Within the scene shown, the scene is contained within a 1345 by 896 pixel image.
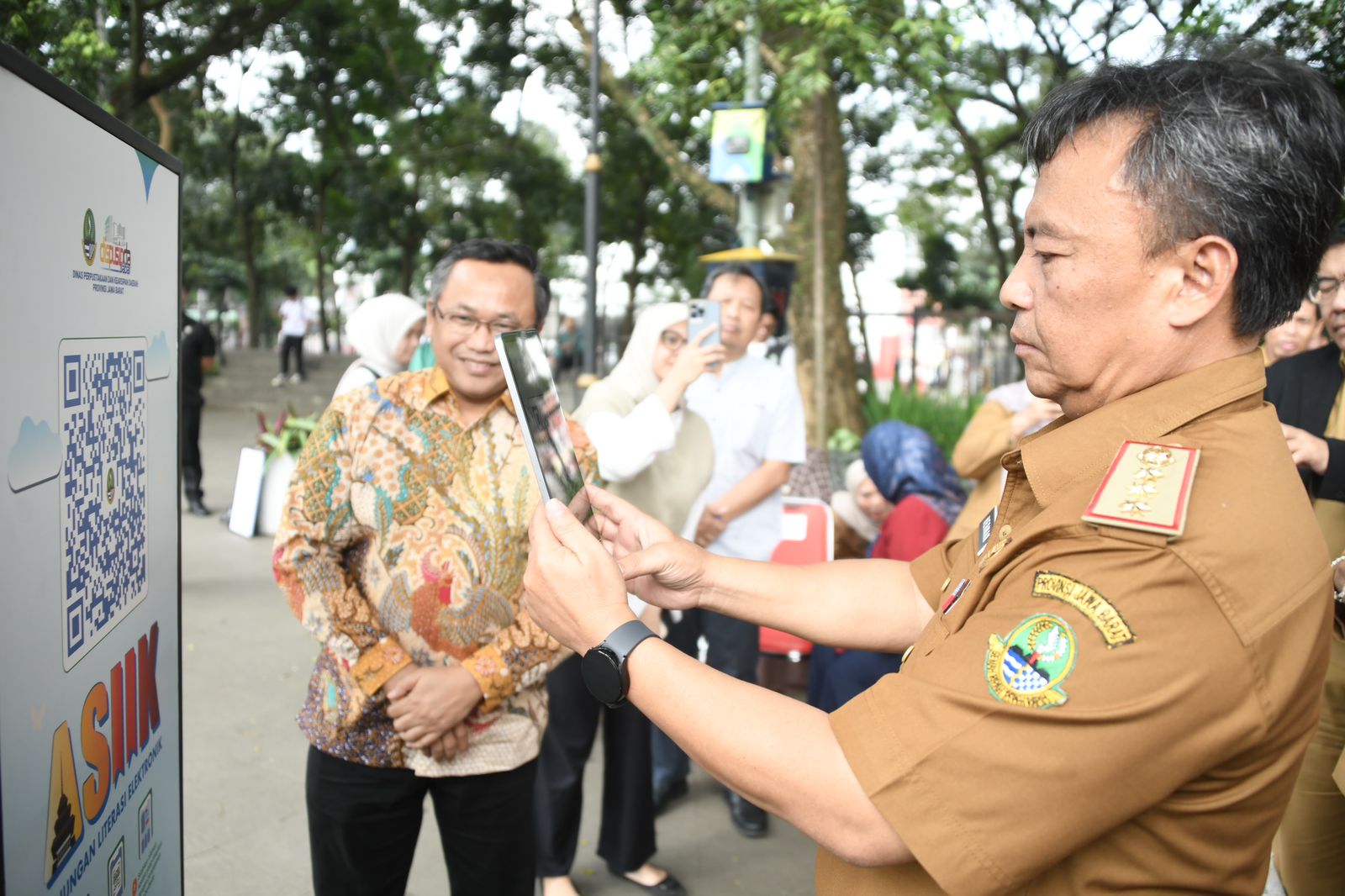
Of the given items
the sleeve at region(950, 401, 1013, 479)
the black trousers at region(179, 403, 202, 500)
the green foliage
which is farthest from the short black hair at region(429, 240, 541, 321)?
the black trousers at region(179, 403, 202, 500)

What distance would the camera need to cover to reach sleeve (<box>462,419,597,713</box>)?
220cm

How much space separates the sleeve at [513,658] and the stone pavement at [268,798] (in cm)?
146

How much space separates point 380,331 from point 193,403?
473cm

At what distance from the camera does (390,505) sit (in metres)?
2.21

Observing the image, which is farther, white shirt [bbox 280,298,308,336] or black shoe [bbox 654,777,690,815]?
white shirt [bbox 280,298,308,336]

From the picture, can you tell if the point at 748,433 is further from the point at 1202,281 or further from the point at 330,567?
the point at 1202,281

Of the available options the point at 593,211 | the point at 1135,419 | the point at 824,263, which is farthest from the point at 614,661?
the point at 824,263

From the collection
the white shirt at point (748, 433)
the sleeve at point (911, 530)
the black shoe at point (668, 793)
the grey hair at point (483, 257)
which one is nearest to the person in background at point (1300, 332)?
the sleeve at point (911, 530)

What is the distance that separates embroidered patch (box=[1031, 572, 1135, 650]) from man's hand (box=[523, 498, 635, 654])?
0.52m

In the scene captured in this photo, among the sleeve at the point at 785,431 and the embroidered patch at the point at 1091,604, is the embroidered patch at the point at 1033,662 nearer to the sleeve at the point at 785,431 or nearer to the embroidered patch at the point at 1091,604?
the embroidered patch at the point at 1091,604

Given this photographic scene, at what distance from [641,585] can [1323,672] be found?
1023 millimetres

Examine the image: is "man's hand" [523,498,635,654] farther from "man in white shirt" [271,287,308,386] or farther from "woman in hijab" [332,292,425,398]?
"man in white shirt" [271,287,308,386]

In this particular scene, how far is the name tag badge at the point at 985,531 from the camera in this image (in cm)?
146

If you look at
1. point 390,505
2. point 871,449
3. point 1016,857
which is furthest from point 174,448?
point 871,449
